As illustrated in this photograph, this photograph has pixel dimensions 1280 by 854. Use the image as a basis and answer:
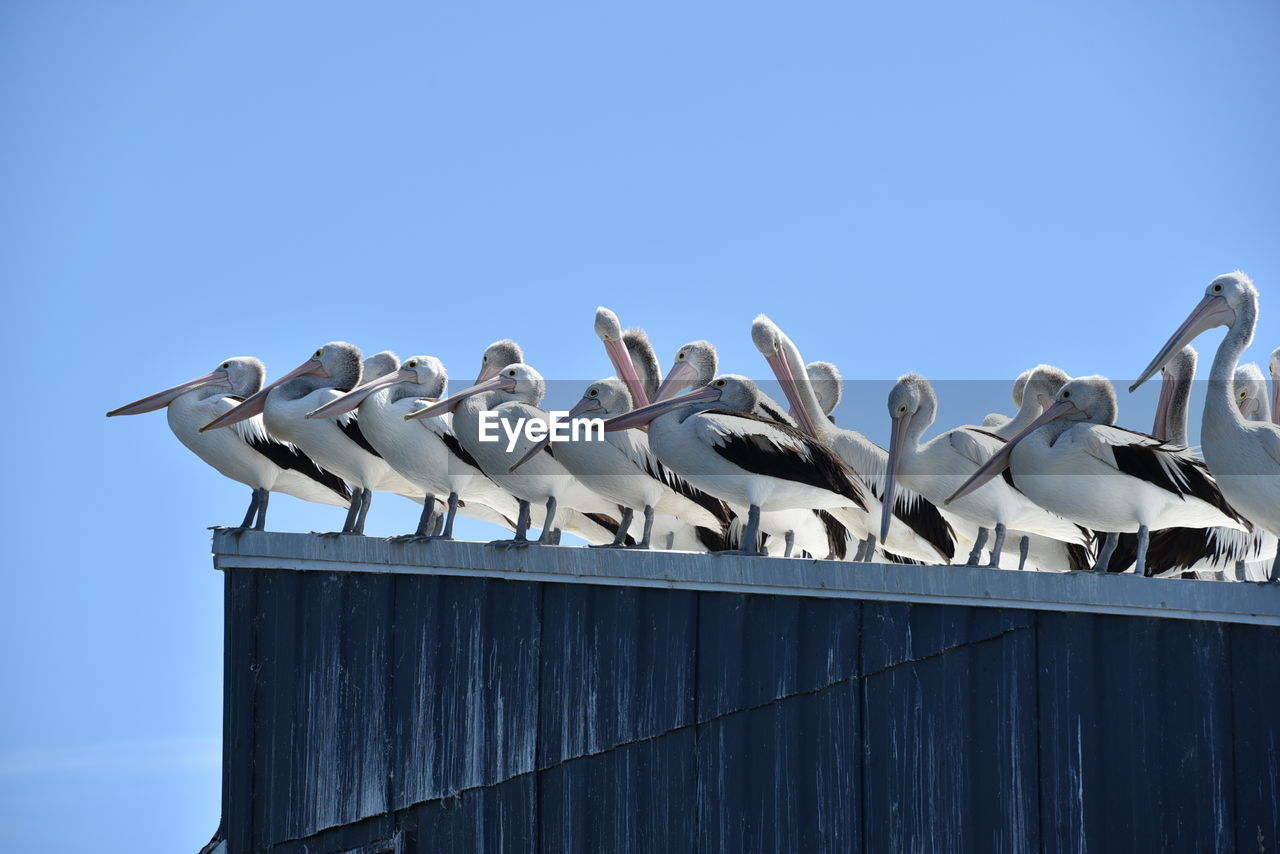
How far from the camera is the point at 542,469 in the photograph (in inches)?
328

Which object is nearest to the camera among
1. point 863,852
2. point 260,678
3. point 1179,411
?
point 863,852

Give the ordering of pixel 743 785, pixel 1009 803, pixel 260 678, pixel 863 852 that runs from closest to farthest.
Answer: pixel 1009 803, pixel 863 852, pixel 743 785, pixel 260 678

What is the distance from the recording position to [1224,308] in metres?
6.45

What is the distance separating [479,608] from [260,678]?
1818 millimetres

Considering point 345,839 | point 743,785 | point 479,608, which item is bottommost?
point 345,839

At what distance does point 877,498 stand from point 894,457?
2.16ft

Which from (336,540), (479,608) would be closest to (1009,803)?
(479,608)

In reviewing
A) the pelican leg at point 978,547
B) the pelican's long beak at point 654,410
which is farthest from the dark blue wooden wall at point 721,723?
the pelican leg at point 978,547

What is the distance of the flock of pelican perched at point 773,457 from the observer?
6.39 m

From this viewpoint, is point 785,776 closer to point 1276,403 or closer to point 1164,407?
point 1164,407

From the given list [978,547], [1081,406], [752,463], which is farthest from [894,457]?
[1081,406]

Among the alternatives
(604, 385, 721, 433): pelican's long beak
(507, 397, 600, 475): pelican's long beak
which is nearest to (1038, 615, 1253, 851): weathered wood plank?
(604, 385, 721, 433): pelican's long beak

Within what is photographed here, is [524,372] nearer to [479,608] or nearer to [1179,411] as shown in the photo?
[479,608]

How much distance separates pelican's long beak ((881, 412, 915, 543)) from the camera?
7.66 m
